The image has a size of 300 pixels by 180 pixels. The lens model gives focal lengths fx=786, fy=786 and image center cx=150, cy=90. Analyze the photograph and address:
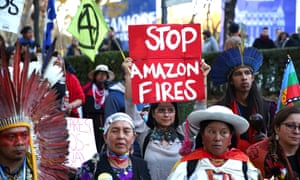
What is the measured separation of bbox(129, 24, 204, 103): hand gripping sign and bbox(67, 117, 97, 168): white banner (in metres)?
1.00

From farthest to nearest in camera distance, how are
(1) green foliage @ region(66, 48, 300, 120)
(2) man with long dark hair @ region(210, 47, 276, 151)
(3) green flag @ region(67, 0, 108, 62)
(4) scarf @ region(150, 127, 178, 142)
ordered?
(1) green foliage @ region(66, 48, 300, 120)
(3) green flag @ region(67, 0, 108, 62)
(2) man with long dark hair @ region(210, 47, 276, 151)
(4) scarf @ region(150, 127, 178, 142)

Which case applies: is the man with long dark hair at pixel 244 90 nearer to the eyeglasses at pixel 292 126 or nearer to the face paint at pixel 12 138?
the eyeglasses at pixel 292 126

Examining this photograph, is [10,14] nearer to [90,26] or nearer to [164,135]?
[90,26]

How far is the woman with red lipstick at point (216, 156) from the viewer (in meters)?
6.10

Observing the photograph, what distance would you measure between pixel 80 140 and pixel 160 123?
48.6 inches

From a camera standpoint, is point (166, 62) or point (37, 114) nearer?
point (37, 114)

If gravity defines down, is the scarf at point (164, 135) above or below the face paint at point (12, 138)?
below

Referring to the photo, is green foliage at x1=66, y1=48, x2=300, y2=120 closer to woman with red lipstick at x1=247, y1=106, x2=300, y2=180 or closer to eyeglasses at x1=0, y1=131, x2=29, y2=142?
woman with red lipstick at x1=247, y1=106, x2=300, y2=180

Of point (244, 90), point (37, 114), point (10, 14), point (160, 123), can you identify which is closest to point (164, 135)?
point (160, 123)

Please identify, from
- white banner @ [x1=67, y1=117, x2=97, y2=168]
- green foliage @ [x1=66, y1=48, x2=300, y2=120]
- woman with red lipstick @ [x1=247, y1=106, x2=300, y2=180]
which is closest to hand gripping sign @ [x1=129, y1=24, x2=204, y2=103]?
white banner @ [x1=67, y1=117, x2=97, y2=168]

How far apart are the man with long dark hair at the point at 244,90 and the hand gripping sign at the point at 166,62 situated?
0.31 metres

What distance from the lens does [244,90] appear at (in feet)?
24.5

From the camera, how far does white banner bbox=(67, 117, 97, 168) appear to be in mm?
7813

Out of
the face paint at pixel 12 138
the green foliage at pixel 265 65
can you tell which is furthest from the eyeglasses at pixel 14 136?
the green foliage at pixel 265 65
